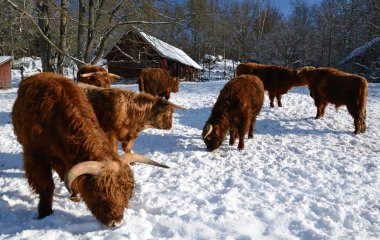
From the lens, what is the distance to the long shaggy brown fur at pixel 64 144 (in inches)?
114

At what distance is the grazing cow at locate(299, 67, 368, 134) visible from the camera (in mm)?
7586

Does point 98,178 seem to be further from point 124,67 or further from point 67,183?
point 124,67

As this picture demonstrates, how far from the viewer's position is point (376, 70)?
79.8 feet

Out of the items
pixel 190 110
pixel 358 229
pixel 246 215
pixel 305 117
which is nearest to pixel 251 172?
pixel 246 215

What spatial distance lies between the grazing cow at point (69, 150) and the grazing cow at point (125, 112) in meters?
1.11

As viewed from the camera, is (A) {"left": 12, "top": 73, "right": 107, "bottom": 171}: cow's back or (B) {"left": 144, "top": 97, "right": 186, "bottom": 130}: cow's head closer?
(A) {"left": 12, "top": 73, "right": 107, "bottom": 171}: cow's back

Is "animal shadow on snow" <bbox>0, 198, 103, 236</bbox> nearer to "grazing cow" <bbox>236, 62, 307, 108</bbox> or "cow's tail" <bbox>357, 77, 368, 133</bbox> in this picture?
"cow's tail" <bbox>357, 77, 368, 133</bbox>

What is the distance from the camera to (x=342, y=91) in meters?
7.91

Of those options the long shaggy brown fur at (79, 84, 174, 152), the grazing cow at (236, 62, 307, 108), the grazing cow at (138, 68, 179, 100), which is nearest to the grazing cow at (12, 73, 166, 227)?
the long shaggy brown fur at (79, 84, 174, 152)

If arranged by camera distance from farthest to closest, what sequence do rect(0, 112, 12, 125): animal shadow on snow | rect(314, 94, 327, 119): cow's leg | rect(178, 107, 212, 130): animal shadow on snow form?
1. rect(314, 94, 327, 119): cow's leg
2. rect(178, 107, 212, 130): animal shadow on snow
3. rect(0, 112, 12, 125): animal shadow on snow

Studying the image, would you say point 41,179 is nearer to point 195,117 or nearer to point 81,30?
point 195,117

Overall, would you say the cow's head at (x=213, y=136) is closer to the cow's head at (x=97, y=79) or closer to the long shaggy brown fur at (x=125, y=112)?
the long shaggy brown fur at (x=125, y=112)

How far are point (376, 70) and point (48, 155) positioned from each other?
26.2 m

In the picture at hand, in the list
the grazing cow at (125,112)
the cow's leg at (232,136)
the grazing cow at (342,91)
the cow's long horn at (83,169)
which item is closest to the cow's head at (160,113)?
the grazing cow at (125,112)
